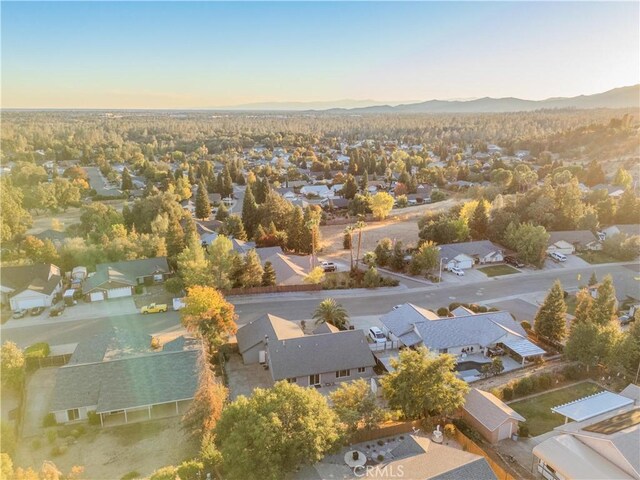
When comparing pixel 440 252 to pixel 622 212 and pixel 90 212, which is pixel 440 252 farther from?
pixel 90 212

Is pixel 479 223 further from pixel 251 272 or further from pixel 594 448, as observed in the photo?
pixel 594 448

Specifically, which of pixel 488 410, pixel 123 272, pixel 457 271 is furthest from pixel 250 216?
pixel 488 410

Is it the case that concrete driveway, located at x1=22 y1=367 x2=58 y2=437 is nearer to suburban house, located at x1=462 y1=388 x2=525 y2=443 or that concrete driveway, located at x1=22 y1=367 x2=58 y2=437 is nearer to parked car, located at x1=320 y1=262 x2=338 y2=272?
suburban house, located at x1=462 y1=388 x2=525 y2=443

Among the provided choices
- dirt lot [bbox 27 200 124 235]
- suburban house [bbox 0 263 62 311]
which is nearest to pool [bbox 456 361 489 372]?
suburban house [bbox 0 263 62 311]

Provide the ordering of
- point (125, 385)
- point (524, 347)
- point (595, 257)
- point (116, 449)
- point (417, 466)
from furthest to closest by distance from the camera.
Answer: point (595, 257)
point (524, 347)
point (125, 385)
point (116, 449)
point (417, 466)

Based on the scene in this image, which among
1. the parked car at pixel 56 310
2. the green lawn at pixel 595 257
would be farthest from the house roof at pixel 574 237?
the parked car at pixel 56 310

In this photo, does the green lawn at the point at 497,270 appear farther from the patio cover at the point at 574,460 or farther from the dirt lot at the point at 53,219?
the dirt lot at the point at 53,219

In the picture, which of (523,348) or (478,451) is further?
(523,348)
